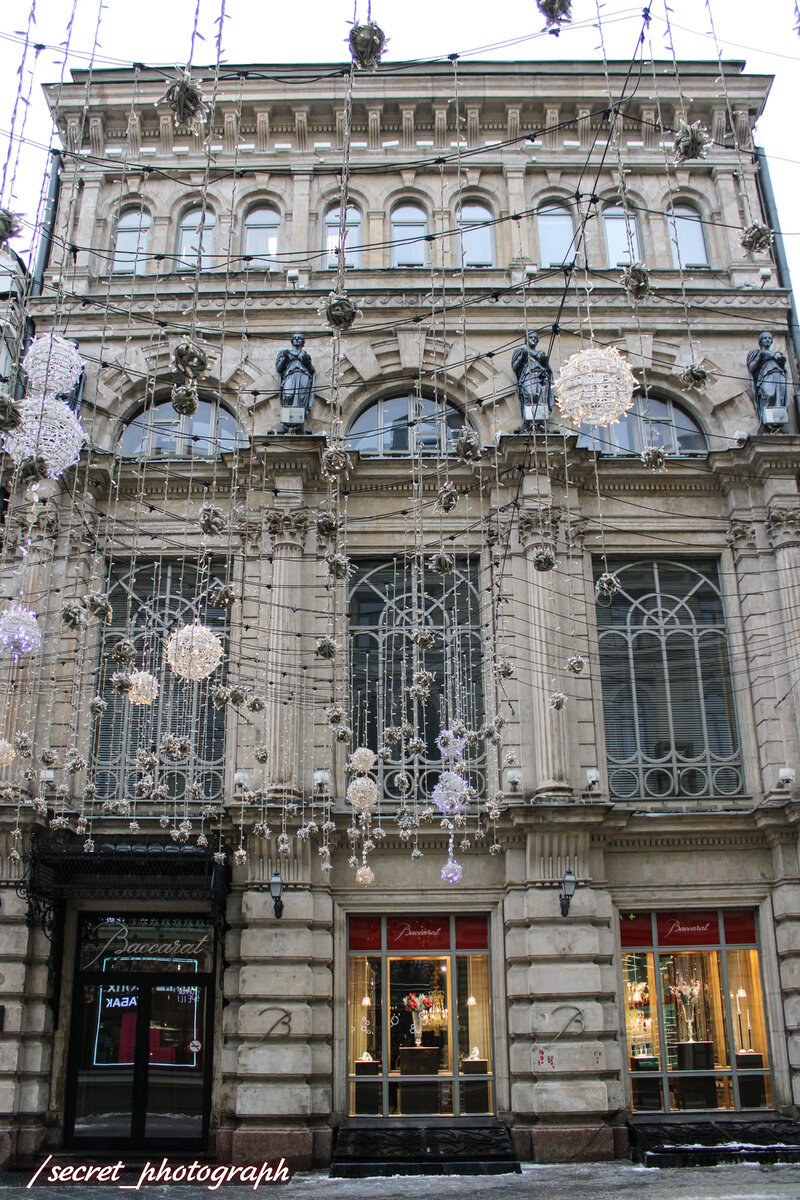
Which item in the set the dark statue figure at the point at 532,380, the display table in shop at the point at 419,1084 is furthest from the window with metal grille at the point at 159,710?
the dark statue figure at the point at 532,380

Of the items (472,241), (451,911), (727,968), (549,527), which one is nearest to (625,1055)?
(727,968)

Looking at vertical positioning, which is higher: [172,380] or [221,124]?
[221,124]

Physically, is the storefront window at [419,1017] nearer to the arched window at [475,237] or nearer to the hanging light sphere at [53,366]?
the hanging light sphere at [53,366]

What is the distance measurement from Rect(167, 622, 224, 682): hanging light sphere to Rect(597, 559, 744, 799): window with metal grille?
7725 millimetres

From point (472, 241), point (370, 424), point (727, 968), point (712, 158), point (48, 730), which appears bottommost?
point (727, 968)

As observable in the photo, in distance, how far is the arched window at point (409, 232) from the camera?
20.9 meters

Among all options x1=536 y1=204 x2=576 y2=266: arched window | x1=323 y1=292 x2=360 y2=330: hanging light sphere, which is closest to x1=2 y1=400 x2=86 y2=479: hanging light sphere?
x1=323 y1=292 x2=360 y2=330: hanging light sphere

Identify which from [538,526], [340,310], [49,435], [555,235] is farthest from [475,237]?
[340,310]

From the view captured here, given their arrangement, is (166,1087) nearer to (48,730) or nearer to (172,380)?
(48,730)

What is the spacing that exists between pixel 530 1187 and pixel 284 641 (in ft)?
29.0

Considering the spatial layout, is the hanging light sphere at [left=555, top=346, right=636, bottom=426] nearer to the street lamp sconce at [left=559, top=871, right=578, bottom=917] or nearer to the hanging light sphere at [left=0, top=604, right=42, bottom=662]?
the hanging light sphere at [left=0, top=604, right=42, bottom=662]

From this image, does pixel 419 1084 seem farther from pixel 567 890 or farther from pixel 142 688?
pixel 142 688

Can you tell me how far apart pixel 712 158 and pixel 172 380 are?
12090 mm

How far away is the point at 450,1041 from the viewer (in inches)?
635
